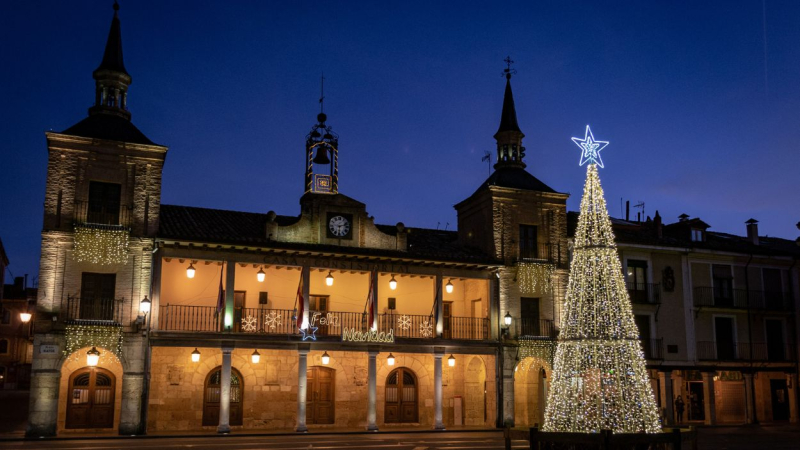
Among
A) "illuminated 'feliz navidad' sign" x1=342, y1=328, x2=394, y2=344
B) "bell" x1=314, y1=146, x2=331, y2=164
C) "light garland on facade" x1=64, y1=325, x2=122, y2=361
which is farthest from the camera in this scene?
"bell" x1=314, y1=146, x2=331, y2=164

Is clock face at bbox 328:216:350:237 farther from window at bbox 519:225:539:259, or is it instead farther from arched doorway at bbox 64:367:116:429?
arched doorway at bbox 64:367:116:429

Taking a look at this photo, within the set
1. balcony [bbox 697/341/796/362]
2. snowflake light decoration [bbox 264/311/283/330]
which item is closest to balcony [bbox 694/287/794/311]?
balcony [bbox 697/341/796/362]

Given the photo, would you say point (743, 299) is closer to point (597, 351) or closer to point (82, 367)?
point (597, 351)

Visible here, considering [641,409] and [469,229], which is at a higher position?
[469,229]

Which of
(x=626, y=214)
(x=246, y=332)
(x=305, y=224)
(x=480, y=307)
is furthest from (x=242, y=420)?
(x=626, y=214)

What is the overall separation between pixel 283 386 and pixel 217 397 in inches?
106

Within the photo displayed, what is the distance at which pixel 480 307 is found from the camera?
35.0 meters

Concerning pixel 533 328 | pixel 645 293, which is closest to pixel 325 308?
pixel 533 328

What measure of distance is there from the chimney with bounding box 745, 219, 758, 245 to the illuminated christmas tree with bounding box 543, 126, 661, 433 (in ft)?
99.0

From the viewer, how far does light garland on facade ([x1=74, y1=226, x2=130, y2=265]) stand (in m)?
28.0

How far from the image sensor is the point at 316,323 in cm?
3183

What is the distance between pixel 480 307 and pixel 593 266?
16239 mm

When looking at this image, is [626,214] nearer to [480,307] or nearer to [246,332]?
[480,307]

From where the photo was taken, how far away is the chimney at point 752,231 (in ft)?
150
